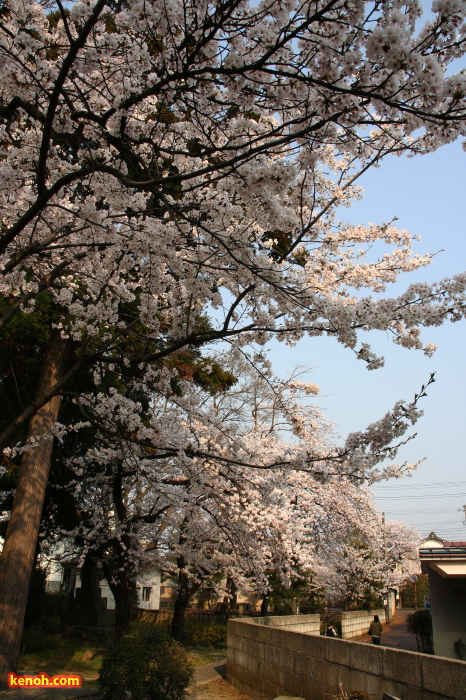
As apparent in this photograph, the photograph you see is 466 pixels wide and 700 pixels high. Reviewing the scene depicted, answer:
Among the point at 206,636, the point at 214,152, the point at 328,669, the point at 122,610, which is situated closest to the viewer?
the point at 214,152

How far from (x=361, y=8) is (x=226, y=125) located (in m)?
1.97

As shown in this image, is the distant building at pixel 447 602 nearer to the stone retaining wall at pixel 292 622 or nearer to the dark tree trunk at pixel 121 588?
the stone retaining wall at pixel 292 622

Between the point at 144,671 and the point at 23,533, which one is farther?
the point at 23,533

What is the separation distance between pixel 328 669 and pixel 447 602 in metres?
6.51

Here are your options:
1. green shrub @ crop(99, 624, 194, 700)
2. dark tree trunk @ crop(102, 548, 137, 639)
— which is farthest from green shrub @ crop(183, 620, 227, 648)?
green shrub @ crop(99, 624, 194, 700)

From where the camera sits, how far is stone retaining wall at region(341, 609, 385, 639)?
19509mm

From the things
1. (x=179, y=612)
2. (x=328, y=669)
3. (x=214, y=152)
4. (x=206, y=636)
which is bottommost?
(x=206, y=636)

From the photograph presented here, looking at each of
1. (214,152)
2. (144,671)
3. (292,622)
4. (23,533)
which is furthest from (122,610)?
(214,152)

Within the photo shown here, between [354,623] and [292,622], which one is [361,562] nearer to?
[354,623]

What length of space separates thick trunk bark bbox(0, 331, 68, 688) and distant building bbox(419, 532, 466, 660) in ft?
25.2

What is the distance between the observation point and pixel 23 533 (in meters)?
7.84

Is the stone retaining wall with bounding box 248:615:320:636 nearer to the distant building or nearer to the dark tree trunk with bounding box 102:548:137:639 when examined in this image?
the distant building

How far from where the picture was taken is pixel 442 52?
3268 mm

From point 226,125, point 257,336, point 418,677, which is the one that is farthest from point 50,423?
point 418,677
